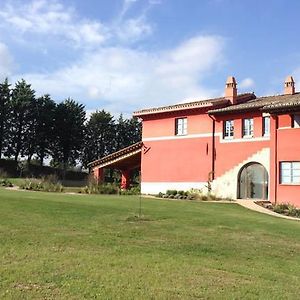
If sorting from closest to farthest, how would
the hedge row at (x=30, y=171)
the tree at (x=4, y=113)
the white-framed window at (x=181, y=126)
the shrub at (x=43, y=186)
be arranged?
the shrub at (x=43, y=186) < the white-framed window at (x=181, y=126) < the hedge row at (x=30, y=171) < the tree at (x=4, y=113)

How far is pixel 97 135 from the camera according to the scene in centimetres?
8331

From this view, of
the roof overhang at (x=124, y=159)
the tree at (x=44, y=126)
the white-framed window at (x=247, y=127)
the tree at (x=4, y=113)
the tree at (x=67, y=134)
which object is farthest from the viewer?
the tree at (x=67, y=134)

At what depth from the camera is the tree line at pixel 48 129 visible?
71188mm

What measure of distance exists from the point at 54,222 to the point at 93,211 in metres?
3.72

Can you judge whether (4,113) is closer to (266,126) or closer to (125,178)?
(125,178)

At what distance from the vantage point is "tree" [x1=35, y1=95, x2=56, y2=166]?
2862 inches

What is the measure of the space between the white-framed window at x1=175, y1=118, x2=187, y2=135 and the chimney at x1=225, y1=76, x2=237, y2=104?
3.74 meters

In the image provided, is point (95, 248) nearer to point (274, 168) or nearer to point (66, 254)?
point (66, 254)

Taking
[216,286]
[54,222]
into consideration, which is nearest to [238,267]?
[216,286]

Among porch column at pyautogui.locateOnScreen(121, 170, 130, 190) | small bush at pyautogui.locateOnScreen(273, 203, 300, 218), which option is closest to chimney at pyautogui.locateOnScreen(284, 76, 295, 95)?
small bush at pyautogui.locateOnScreen(273, 203, 300, 218)

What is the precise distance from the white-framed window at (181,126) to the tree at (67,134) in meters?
39.4

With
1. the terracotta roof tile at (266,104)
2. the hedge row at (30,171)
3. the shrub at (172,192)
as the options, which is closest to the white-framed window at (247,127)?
the terracotta roof tile at (266,104)

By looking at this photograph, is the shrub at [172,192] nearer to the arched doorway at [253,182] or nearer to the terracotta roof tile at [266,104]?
the arched doorway at [253,182]

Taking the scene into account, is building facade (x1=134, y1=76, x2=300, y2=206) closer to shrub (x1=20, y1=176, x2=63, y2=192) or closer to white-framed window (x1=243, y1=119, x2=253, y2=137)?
white-framed window (x1=243, y1=119, x2=253, y2=137)
